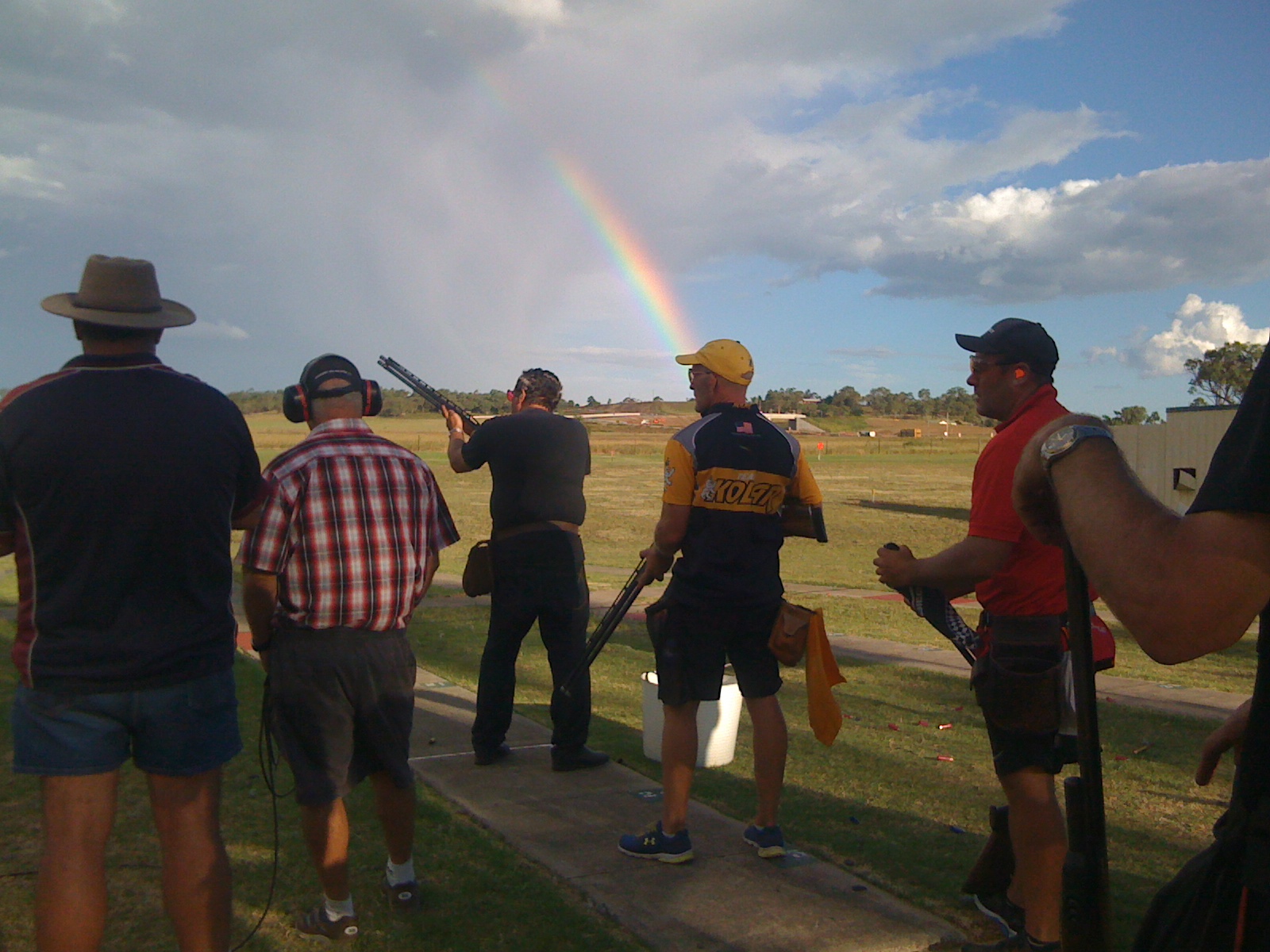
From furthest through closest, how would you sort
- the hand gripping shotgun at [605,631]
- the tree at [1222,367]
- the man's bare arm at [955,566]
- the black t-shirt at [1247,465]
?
the tree at [1222,367] < the hand gripping shotgun at [605,631] < the man's bare arm at [955,566] < the black t-shirt at [1247,465]

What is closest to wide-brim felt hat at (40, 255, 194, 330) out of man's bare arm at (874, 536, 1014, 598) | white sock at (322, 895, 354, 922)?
white sock at (322, 895, 354, 922)

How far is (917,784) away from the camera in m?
5.29

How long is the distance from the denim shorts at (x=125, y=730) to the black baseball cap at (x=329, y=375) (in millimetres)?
1074

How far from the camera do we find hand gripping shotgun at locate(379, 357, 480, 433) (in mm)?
6605

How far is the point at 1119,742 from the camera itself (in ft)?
20.3

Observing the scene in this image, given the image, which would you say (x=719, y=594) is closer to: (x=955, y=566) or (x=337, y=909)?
(x=955, y=566)

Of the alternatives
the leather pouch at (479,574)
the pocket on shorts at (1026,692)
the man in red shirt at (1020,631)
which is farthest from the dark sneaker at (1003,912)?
the leather pouch at (479,574)

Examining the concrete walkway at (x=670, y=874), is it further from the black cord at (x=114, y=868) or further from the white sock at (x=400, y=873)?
the black cord at (x=114, y=868)

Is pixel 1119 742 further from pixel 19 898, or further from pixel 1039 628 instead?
pixel 19 898

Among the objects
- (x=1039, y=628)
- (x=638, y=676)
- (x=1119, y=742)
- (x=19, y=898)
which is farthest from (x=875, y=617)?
(x=19, y=898)

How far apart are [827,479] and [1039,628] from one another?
46.0 m

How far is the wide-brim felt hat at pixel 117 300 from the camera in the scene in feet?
9.40

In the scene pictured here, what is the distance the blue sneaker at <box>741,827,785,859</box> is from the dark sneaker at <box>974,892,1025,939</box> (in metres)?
0.73

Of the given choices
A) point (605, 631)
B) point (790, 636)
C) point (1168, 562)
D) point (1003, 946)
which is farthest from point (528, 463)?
point (1168, 562)
